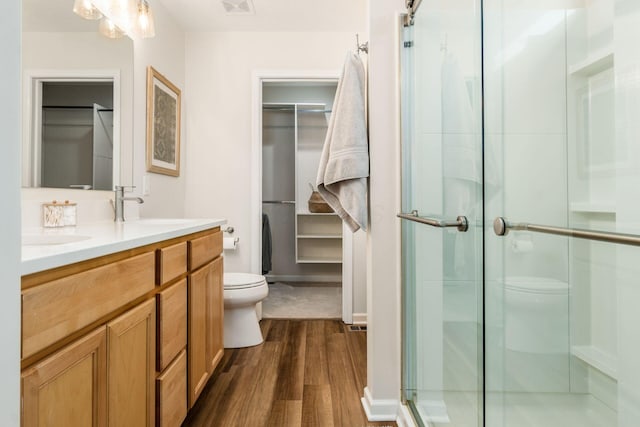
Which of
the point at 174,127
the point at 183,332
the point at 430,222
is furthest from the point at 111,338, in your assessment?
the point at 174,127

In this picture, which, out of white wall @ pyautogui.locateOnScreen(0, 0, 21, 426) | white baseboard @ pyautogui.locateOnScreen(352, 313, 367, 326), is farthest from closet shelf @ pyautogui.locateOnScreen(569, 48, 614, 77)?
white baseboard @ pyautogui.locateOnScreen(352, 313, 367, 326)

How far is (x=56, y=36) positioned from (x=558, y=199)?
1902mm

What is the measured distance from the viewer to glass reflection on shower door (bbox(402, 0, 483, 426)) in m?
0.98

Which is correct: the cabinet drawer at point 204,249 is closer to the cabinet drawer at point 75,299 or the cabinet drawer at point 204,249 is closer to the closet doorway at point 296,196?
the cabinet drawer at point 75,299

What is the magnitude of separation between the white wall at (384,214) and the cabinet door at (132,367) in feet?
2.94

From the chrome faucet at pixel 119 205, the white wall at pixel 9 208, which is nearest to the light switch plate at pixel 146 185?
the chrome faucet at pixel 119 205

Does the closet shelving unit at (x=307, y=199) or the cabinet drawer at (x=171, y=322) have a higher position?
the closet shelving unit at (x=307, y=199)

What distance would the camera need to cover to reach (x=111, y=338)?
0.93 meters

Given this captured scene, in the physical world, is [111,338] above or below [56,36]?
below

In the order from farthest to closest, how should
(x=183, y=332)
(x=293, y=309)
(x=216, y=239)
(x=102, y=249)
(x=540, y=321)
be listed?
(x=293, y=309) < (x=216, y=239) < (x=183, y=332) < (x=102, y=249) < (x=540, y=321)

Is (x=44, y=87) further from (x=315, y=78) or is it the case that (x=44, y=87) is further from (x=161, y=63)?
(x=315, y=78)

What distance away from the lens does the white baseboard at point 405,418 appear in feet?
4.62

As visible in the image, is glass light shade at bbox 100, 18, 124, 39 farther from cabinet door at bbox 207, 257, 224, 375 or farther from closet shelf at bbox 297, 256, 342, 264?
closet shelf at bbox 297, 256, 342, 264

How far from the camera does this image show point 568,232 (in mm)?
642
